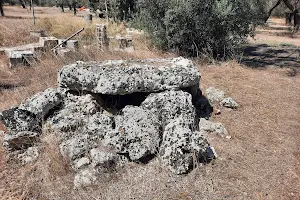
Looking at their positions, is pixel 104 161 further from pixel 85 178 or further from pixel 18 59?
pixel 18 59

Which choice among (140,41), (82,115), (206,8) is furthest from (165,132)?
(140,41)

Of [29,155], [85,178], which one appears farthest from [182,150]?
[29,155]

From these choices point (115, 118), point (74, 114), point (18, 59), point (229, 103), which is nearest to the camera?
point (115, 118)

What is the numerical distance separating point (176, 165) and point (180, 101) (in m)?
1.06

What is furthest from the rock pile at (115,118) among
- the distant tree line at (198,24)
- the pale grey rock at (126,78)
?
the distant tree line at (198,24)

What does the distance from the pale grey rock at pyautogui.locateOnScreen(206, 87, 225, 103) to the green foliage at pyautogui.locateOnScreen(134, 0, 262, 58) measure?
7.55ft

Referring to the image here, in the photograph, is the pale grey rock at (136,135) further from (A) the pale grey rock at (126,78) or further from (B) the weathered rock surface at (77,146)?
(A) the pale grey rock at (126,78)

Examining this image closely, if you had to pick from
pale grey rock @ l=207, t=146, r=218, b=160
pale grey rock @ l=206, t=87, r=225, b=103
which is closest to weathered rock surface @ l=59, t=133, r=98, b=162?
pale grey rock @ l=207, t=146, r=218, b=160

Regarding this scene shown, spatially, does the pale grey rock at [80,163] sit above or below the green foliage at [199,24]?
below

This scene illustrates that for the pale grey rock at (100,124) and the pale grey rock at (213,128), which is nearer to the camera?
the pale grey rock at (100,124)

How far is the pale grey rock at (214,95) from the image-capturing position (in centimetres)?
576

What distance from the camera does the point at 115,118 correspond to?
14.6ft

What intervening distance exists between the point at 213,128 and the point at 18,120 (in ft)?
9.37

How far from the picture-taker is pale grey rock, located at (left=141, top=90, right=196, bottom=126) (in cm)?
434
